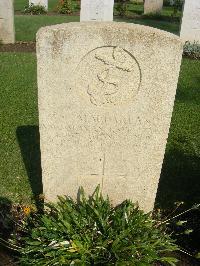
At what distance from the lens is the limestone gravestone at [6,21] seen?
455 inches

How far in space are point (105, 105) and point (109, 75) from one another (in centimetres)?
28

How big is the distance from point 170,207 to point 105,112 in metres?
1.73

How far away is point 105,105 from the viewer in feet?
11.6

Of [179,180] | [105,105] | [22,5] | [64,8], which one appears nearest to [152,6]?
[64,8]

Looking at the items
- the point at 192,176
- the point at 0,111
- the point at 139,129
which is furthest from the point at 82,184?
the point at 0,111

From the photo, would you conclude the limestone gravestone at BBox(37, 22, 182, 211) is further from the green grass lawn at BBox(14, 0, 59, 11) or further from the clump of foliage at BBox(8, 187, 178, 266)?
the green grass lawn at BBox(14, 0, 59, 11)

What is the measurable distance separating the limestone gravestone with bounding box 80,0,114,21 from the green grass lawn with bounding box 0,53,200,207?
13.2ft

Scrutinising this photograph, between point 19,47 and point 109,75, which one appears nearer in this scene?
point 109,75

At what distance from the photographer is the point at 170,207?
184 inches

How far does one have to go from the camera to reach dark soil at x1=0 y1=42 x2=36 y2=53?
11.6 meters

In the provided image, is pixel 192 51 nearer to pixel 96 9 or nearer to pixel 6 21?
pixel 96 9

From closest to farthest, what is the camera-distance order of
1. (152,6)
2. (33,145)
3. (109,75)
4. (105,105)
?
(109,75)
(105,105)
(33,145)
(152,6)

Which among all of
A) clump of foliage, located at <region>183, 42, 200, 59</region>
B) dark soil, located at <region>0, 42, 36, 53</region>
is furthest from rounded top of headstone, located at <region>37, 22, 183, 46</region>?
dark soil, located at <region>0, 42, 36, 53</region>

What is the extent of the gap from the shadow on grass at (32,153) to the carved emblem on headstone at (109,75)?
6.11ft
